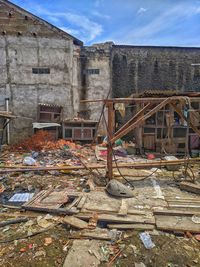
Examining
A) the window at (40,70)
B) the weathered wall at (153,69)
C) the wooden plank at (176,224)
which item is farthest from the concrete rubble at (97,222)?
the weathered wall at (153,69)

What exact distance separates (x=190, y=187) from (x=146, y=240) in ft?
9.89

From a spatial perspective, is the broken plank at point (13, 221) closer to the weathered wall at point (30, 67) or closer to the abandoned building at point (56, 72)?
the abandoned building at point (56, 72)

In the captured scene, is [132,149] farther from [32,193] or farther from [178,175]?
[32,193]

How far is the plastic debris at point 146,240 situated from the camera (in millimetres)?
3990

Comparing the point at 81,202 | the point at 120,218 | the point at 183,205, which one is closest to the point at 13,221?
the point at 81,202

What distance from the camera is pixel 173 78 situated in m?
17.5

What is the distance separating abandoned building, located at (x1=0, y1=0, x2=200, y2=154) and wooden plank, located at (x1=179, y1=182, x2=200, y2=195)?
5682 mm

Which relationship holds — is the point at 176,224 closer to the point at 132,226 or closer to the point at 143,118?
the point at 132,226

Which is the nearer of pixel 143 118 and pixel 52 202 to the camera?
pixel 52 202

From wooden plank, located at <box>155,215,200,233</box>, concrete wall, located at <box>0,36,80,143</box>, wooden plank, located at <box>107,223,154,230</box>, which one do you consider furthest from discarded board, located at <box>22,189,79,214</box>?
concrete wall, located at <box>0,36,80,143</box>

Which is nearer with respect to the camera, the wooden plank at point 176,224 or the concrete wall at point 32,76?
the wooden plank at point 176,224

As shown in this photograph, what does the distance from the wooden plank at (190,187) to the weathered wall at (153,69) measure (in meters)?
11.5

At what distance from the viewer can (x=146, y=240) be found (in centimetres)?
409

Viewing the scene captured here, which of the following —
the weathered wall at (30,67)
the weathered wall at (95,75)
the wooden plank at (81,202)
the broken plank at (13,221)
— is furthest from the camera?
the weathered wall at (95,75)
